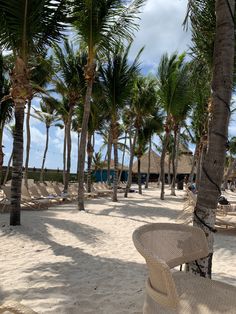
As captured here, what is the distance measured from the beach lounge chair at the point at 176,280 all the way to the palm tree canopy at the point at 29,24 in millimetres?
7006

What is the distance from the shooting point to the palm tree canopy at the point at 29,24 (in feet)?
28.0

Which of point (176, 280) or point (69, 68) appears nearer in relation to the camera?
point (176, 280)

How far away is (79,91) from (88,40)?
5291mm

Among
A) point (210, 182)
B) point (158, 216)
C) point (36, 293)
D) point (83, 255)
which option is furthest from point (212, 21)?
point (158, 216)

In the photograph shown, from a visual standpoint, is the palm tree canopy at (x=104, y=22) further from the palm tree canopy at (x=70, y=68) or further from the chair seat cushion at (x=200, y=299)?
the chair seat cushion at (x=200, y=299)

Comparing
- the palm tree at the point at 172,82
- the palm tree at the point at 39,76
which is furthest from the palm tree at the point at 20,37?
the palm tree at the point at 172,82

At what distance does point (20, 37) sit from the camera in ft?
29.0

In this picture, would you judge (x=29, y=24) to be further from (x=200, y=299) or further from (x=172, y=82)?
(x=172, y=82)

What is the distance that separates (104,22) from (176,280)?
11.1 meters

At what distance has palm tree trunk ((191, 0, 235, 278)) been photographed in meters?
3.89

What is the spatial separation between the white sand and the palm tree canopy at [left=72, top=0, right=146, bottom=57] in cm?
641

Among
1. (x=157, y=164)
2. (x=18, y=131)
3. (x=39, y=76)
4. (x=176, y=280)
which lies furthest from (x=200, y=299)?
(x=157, y=164)

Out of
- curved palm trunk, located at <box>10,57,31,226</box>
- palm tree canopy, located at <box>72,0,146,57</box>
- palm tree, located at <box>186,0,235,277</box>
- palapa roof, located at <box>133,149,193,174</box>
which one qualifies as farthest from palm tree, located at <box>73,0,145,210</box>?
palapa roof, located at <box>133,149,193,174</box>

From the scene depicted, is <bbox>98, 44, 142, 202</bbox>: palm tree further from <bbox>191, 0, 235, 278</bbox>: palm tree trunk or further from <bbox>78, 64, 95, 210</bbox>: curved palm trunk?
<bbox>191, 0, 235, 278</bbox>: palm tree trunk
